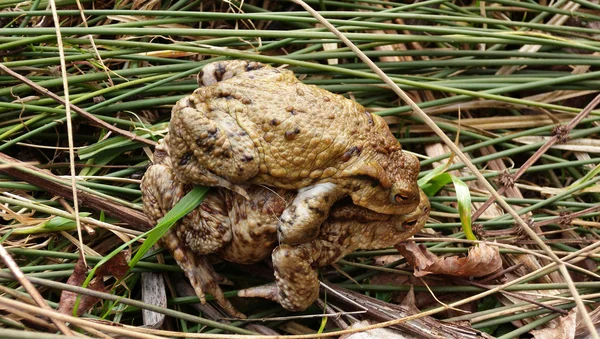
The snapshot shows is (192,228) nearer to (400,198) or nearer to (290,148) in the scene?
(290,148)

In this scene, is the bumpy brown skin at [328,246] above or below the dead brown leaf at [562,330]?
above

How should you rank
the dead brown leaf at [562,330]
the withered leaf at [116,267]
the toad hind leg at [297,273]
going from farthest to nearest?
the dead brown leaf at [562,330] < the withered leaf at [116,267] < the toad hind leg at [297,273]

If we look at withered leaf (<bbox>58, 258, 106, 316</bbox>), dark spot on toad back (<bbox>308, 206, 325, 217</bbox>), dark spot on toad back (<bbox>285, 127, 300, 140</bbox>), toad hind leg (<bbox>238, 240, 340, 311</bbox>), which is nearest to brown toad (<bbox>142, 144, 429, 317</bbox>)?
toad hind leg (<bbox>238, 240, 340, 311</bbox>)

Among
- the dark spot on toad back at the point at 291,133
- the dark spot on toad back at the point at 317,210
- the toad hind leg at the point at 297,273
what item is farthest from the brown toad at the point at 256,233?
the dark spot on toad back at the point at 291,133

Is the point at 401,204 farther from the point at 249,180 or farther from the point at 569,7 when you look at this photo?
the point at 569,7

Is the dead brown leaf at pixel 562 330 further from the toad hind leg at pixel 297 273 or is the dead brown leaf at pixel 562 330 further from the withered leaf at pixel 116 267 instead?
the withered leaf at pixel 116 267

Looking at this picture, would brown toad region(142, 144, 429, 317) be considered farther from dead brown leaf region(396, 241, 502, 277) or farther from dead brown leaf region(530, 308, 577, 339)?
dead brown leaf region(530, 308, 577, 339)

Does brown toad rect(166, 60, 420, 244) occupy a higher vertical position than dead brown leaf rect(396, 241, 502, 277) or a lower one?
higher
